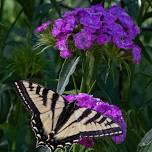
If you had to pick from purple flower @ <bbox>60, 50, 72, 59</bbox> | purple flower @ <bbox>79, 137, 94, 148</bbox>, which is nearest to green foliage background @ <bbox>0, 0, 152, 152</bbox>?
purple flower @ <bbox>79, 137, 94, 148</bbox>

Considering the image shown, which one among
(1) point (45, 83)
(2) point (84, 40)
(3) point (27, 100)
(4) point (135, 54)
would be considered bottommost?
(1) point (45, 83)

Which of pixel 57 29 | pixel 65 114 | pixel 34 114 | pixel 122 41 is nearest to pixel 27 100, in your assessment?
pixel 34 114

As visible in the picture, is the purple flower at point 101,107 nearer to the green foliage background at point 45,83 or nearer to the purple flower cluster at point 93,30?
the green foliage background at point 45,83

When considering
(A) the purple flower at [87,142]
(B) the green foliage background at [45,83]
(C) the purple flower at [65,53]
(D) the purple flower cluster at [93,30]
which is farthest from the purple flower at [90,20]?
(A) the purple flower at [87,142]

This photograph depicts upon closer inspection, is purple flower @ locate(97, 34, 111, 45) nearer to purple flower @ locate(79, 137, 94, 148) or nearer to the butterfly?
the butterfly

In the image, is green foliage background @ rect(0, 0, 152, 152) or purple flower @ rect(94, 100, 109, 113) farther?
green foliage background @ rect(0, 0, 152, 152)

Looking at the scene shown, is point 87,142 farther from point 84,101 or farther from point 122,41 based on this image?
point 122,41
